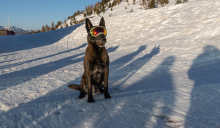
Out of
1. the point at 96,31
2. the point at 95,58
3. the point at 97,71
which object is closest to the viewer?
the point at 96,31

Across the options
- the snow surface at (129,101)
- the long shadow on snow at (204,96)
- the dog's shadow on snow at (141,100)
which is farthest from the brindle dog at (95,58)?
the long shadow on snow at (204,96)

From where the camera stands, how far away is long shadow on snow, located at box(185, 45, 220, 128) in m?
2.21

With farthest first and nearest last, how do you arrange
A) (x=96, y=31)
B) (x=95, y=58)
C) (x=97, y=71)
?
(x=97, y=71), (x=95, y=58), (x=96, y=31)

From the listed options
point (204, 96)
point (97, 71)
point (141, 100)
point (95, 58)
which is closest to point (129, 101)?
point (141, 100)

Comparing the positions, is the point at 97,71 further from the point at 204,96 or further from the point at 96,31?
the point at 204,96

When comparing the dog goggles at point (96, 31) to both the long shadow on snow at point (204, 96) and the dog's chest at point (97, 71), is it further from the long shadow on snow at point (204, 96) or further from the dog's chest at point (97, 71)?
the long shadow on snow at point (204, 96)

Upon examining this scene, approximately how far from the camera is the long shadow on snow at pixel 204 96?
2.21 m

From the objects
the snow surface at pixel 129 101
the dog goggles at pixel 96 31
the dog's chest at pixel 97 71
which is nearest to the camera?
the snow surface at pixel 129 101

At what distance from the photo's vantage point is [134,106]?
2846 millimetres

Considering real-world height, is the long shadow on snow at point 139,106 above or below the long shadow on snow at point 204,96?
below

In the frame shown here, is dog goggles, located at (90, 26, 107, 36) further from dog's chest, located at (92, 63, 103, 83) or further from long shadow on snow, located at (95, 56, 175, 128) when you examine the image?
long shadow on snow, located at (95, 56, 175, 128)

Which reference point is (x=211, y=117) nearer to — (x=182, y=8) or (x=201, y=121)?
(x=201, y=121)

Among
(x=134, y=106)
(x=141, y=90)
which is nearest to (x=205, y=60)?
(x=141, y=90)

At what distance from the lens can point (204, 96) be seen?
10.0ft
